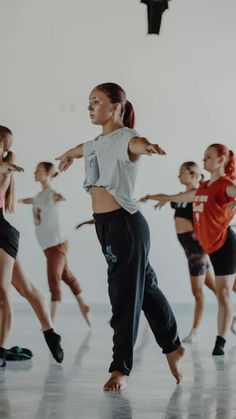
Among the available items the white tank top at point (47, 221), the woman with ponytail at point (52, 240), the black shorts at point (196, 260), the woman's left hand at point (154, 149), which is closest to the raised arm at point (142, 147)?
the woman's left hand at point (154, 149)

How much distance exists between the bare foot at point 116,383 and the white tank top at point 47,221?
2634 mm

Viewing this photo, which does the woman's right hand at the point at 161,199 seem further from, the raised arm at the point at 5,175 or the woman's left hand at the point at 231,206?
the raised arm at the point at 5,175

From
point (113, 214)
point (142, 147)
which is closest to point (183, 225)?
point (113, 214)

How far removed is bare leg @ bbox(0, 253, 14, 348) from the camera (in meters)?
3.74

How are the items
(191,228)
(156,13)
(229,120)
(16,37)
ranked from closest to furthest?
1. (191,228)
2. (156,13)
3. (16,37)
4. (229,120)

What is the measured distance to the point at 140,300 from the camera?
3.32 m

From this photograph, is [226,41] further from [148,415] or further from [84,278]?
[148,415]

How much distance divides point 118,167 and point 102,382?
894 mm

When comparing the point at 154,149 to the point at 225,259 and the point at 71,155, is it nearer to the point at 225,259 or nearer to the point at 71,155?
the point at 71,155

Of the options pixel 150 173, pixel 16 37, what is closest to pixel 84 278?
pixel 150 173

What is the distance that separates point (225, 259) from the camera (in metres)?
4.46

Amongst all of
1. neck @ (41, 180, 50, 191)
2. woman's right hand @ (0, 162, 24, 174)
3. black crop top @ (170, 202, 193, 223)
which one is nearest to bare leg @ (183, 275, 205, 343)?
black crop top @ (170, 202, 193, 223)

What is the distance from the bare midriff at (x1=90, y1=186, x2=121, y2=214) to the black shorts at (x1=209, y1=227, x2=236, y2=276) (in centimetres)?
128

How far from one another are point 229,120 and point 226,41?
719 millimetres
